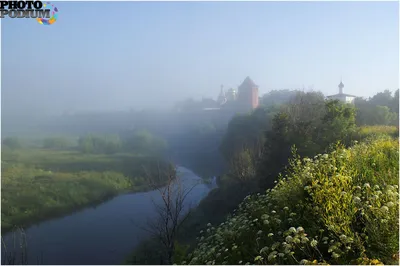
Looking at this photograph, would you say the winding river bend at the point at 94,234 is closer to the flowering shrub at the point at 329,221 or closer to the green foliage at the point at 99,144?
the green foliage at the point at 99,144

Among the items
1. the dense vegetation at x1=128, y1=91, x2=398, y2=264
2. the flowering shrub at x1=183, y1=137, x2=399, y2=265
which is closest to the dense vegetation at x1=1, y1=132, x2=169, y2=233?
the dense vegetation at x1=128, y1=91, x2=398, y2=264

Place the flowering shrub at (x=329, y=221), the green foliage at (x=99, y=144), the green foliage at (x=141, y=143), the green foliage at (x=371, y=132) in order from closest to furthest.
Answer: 1. the flowering shrub at (x=329, y=221)
2. the green foliage at (x=371, y=132)
3. the green foliage at (x=141, y=143)
4. the green foliage at (x=99, y=144)

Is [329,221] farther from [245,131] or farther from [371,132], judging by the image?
[245,131]

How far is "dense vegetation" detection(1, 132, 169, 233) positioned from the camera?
16359 mm

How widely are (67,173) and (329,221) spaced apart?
18.3 metres

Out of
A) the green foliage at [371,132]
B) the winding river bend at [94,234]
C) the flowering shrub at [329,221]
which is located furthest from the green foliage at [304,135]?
the winding river bend at [94,234]

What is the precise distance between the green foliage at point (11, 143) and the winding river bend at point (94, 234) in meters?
5.27

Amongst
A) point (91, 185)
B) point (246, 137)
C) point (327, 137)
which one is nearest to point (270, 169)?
point (327, 137)

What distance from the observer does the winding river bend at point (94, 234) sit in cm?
1243

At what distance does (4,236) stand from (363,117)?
1881cm

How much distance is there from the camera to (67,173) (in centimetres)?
1853

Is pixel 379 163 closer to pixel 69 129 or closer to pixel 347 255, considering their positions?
pixel 347 255

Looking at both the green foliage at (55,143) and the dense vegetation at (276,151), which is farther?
the green foliage at (55,143)

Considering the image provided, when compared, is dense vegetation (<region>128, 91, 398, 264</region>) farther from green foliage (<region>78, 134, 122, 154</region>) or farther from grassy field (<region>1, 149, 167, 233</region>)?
green foliage (<region>78, 134, 122, 154</region>)
